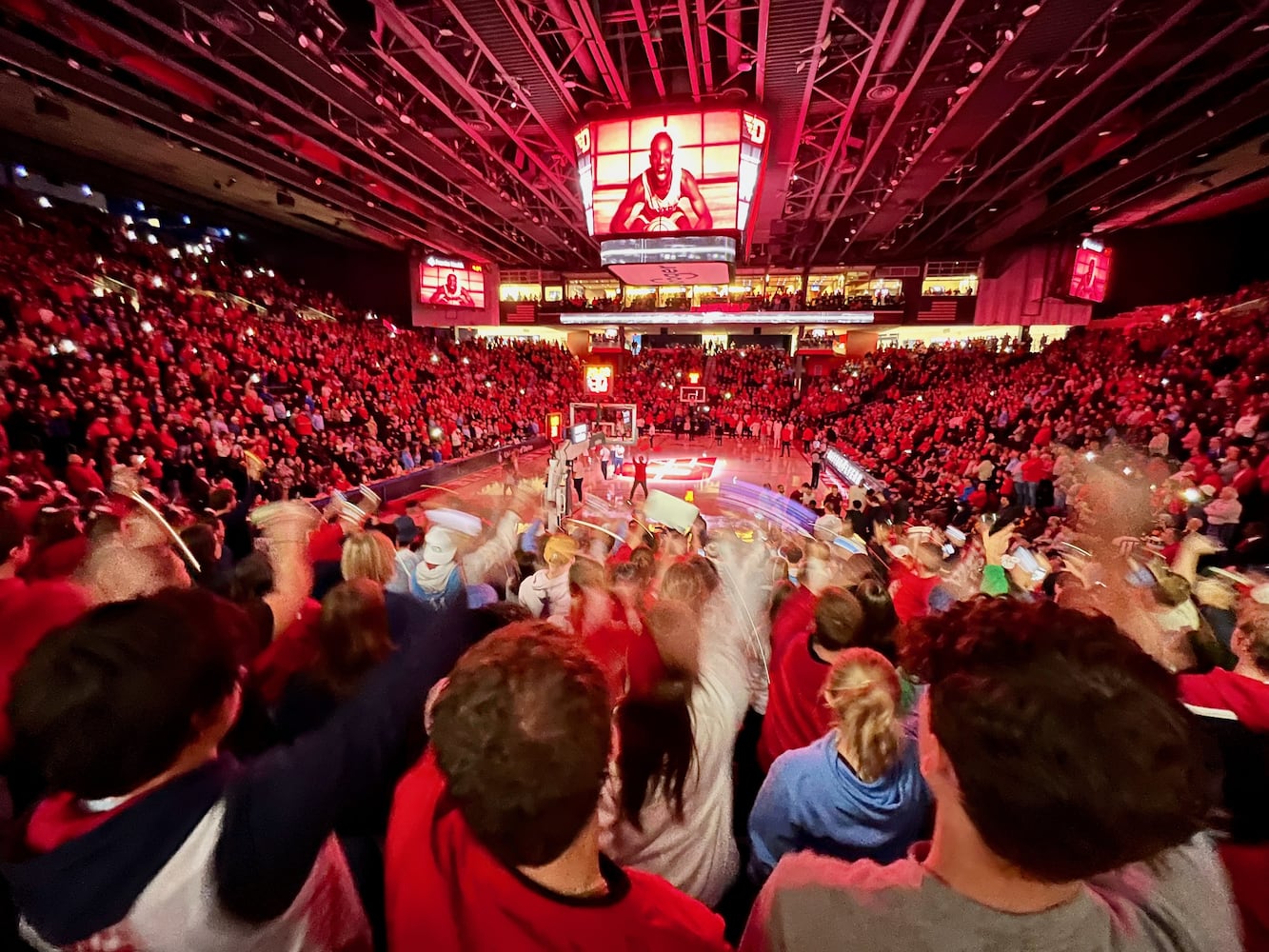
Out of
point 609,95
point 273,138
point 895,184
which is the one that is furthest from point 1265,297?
point 273,138

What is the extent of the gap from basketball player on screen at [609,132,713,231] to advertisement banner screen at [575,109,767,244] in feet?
0.04

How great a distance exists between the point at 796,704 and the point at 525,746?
1442mm

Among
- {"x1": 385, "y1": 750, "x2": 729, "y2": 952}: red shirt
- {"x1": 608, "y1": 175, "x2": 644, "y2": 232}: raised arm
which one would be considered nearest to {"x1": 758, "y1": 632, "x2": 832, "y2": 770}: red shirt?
{"x1": 385, "y1": 750, "x2": 729, "y2": 952}: red shirt

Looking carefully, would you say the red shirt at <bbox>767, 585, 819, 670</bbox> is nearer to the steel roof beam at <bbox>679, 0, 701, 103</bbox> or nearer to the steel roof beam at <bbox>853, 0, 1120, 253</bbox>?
the steel roof beam at <bbox>679, 0, 701, 103</bbox>

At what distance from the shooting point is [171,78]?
7371 mm

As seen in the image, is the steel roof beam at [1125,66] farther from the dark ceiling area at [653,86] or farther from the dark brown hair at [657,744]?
the dark brown hair at [657,744]

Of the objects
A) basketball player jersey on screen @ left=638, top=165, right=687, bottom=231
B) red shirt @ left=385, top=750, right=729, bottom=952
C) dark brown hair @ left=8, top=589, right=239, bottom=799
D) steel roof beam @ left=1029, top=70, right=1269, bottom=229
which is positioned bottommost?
red shirt @ left=385, top=750, right=729, bottom=952

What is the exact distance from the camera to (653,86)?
7.93 metres

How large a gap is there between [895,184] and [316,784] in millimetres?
13151

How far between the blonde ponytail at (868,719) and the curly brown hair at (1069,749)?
50 centimetres

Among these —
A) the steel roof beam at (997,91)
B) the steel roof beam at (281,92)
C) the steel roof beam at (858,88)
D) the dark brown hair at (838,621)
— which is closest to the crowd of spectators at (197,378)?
the steel roof beam at (281,92)

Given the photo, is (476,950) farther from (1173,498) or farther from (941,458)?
(941,458)

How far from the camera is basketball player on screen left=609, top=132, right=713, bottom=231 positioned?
7.54 metres

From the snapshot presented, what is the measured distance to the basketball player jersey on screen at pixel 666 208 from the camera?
25.2 ft
